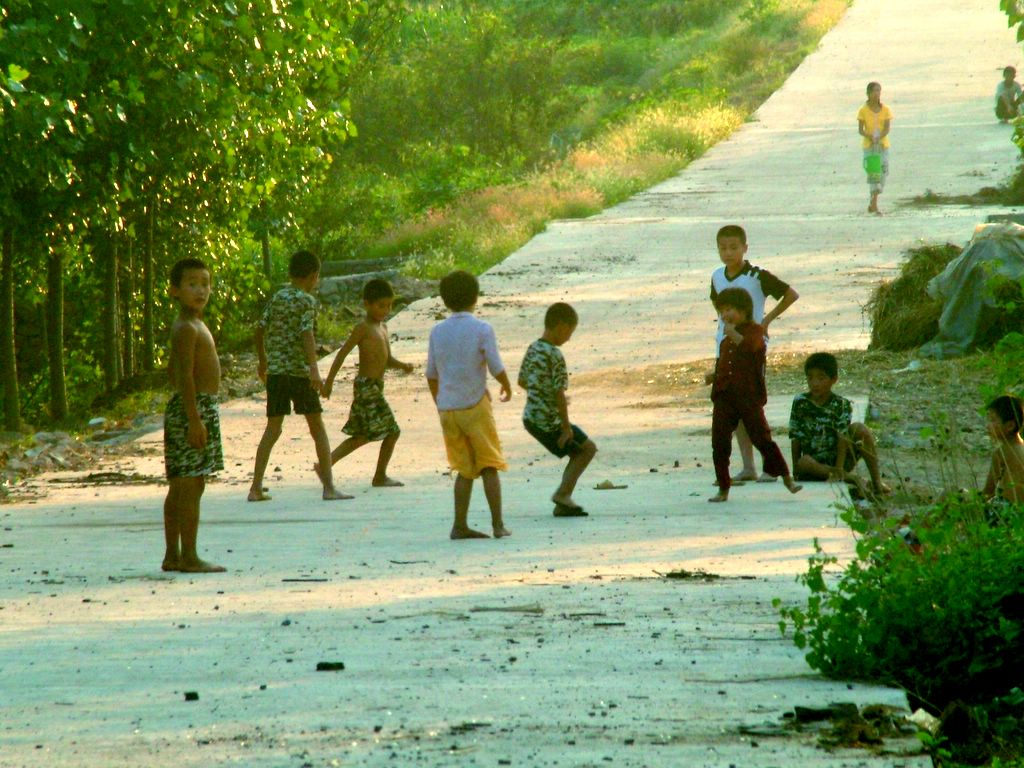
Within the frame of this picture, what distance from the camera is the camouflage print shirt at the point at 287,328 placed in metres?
10.6

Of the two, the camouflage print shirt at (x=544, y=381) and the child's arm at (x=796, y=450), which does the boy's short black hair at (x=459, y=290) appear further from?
the child's arm at (x=796, y=450)

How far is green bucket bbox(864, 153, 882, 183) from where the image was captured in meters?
25.3

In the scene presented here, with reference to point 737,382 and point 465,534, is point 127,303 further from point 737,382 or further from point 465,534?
point 465,534

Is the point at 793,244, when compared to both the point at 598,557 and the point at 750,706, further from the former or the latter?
the point at 750,706

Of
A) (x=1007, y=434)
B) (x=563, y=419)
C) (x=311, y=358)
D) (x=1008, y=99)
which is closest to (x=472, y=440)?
(x=563, y=419)

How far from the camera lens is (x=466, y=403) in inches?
348

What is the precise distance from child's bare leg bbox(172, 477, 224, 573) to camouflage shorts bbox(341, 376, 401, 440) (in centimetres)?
310

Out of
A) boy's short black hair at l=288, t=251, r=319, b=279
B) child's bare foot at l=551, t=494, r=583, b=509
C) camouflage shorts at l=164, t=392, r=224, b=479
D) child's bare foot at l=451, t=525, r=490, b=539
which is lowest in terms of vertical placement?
child's bare foot at l=451, t=525, r=490, b=539

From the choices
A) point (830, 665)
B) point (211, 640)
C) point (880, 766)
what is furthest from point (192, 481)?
point (880, 766)

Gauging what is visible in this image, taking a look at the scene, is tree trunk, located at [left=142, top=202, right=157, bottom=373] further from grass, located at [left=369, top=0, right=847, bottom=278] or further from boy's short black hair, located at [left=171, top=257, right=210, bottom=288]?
boy's short black hair, located at [left=171, top=257, right=210, bottom=288]

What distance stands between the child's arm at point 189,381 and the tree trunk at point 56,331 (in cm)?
1061

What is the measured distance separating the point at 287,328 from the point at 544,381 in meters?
2.04

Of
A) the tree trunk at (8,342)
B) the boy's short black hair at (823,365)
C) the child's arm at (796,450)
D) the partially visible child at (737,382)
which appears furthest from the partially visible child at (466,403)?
the tree trunk at (8,342)

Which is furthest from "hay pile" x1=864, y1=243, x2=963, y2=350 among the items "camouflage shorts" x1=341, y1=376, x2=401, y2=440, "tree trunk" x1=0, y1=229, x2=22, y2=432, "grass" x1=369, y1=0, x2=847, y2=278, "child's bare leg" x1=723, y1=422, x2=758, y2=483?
"tree trunk" x1=0, y1=229, x2=22, y2=432
